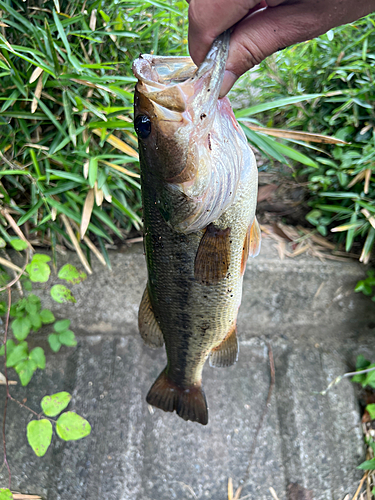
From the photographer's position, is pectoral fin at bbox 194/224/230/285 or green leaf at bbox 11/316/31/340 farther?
green leaf at bbox 11/316/31/340

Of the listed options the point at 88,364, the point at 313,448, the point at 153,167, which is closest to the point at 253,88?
the point at 153,167

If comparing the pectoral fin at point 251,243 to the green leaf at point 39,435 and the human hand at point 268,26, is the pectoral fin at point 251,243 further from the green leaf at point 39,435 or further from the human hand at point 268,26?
the green leaf at point 39,435

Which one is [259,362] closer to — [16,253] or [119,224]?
[119,224]

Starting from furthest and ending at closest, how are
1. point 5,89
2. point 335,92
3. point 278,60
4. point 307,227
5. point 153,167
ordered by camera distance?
point 307,227, point 278,60, point 335,92, point 5,89, point 153,167

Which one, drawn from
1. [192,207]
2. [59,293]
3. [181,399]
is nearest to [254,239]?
[192,207]

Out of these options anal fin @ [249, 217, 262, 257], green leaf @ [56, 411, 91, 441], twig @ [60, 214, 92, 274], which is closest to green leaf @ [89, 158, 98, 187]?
twig @ [60, 214, 92, 274]

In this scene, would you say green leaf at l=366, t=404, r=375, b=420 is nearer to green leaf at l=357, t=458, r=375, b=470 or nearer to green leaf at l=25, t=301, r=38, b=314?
green leaf at l=357, t=458, r=375, b=470

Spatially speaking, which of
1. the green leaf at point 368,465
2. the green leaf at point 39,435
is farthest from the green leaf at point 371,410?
the green leaf at point 39,435
